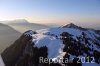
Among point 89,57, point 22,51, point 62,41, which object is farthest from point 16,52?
point 89,57

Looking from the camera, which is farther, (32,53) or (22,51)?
(22,51)

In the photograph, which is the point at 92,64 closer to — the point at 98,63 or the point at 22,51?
the point at 98,63

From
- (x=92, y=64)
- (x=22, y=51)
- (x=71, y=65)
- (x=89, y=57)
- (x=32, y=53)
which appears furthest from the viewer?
(x=22, y=51)

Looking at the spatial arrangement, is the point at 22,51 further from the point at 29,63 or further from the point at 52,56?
A: the point at 52,56

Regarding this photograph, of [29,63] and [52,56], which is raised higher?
[52,56]

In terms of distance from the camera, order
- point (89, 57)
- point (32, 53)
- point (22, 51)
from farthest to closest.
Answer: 1. point (22, 51)
2. point (32, 53)
3. point (89, 57)

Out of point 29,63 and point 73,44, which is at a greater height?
point 73,44

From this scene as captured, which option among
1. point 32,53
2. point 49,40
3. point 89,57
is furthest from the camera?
point 49,40

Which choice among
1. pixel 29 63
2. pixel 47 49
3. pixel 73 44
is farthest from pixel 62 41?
pixel 29 63

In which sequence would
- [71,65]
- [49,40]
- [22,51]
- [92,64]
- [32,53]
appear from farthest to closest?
[22,51] → [49,40] → [32,53] → [92,64] → [71,65]
